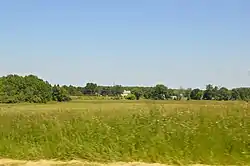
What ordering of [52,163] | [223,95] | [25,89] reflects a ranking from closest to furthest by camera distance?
[52,163]
[223,95]
[25,89]

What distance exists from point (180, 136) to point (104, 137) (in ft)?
5.78

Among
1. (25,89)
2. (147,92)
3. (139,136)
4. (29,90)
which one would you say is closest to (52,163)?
(139,136)

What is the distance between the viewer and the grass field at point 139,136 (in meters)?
9.03

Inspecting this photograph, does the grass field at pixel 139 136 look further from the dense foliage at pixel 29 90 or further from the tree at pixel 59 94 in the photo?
the tree at pixel 59 94

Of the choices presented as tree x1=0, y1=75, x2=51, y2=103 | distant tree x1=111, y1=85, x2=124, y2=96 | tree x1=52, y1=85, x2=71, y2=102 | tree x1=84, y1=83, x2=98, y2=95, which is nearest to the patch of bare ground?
tree x1=0, y1=75, x2=51, y2=103

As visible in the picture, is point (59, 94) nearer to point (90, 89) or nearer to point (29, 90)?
point (29, 90)

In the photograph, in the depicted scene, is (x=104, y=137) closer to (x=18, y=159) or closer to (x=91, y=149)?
(x=91, y=149)

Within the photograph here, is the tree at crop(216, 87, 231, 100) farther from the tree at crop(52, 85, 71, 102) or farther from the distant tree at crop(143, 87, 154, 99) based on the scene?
the tree at crop(52, 85, 71, 102)

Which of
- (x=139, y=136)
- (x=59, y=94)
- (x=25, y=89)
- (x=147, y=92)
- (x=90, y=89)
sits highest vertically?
(x=90, y=89)

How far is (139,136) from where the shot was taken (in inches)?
386

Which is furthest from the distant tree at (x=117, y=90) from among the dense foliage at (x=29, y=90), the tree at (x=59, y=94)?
A: the dense foliage at (x=29, y=90)

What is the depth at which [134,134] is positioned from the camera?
32.5ft

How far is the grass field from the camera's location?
9031 millimetres

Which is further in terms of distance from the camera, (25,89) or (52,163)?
(25,89)
